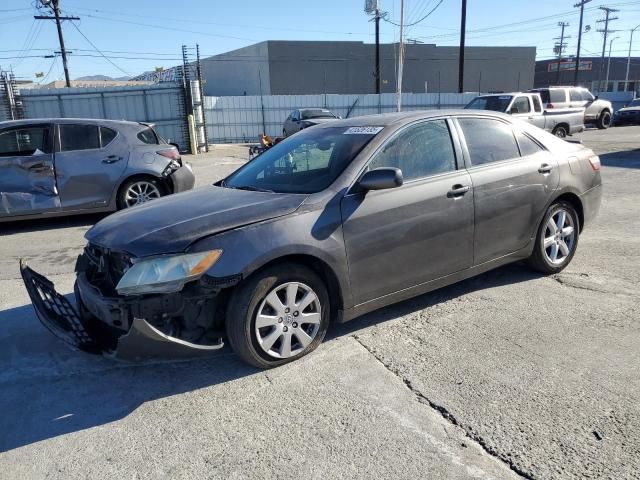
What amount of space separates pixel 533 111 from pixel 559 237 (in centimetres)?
1413

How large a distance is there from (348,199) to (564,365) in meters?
1.76

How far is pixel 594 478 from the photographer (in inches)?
90.2

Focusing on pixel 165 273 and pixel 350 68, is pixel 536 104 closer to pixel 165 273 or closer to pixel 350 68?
pixel 165 273

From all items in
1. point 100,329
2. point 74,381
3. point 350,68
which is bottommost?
point 74,381

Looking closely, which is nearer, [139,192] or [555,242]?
[555,242]

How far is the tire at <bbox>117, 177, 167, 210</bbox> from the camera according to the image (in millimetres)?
8008

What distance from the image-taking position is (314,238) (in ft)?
11.0

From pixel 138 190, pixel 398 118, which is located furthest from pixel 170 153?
pixel 398 118

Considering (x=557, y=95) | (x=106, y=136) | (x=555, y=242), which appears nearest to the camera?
(x=555, y=242)

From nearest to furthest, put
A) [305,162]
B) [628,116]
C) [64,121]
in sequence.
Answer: [305,162] < [64,121] < [628,116]

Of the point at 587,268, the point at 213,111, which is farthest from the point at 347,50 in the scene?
the point at 587,268

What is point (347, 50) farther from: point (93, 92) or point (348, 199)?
point (348, 199)

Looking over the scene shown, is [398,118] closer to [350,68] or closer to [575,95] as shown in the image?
[575,95]

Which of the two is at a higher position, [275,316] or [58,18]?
[58,18]
